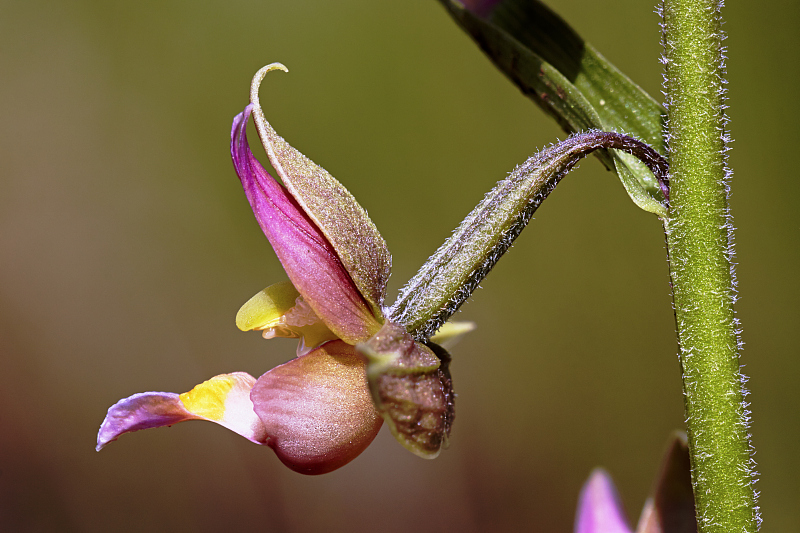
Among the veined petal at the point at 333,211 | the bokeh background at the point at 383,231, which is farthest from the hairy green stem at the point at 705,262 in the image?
the bokeh background at the point at 383,231

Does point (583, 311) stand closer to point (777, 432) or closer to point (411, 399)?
point (777, 432)

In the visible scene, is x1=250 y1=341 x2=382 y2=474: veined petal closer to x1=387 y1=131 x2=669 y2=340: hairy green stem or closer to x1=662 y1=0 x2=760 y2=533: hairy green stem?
x1=387 y1=131 x2=669 y2=340: hairy green stem

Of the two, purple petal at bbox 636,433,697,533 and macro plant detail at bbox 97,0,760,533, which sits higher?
macro plant detail at bbox 97,0,760,533

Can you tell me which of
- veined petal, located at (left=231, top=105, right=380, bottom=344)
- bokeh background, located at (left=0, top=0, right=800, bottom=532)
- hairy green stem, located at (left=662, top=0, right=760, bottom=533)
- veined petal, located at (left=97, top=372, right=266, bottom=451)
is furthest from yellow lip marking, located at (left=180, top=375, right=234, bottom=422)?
bokeh background, located at (left=0, top=0, right=800, bottom=532)

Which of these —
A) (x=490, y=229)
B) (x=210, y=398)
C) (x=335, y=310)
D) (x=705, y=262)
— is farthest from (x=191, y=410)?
(x=705, y=262)

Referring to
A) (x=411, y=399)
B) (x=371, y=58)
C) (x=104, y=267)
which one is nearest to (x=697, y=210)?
(x=411, y=399)
